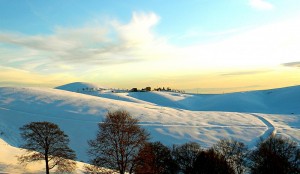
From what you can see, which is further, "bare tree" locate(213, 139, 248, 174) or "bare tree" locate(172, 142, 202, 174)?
"bare tree" locate(172, 142, 202, 174)

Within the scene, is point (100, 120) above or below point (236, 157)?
above

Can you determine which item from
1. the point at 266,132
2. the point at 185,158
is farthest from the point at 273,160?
the point at 266,132

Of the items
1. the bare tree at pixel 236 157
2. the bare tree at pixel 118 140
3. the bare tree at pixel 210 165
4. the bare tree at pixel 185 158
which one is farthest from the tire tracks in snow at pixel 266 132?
the bare tree at pixel 118 140

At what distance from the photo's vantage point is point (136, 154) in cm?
3344

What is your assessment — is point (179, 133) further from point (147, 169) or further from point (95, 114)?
point (147, 169)

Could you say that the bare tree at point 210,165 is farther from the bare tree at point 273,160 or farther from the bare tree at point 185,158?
the bare tree at point 273,160

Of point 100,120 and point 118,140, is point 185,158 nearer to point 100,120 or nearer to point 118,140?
point 118,140

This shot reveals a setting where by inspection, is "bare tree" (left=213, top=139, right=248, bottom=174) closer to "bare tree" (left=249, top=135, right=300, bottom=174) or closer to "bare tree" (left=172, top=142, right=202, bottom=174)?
"bare tree" (left=249, top=135, right=300, bottom=174)

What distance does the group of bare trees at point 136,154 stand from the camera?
107 feet

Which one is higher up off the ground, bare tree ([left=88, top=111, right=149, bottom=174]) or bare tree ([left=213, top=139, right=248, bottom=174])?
bare tree ([left=88, top=111, right=149, bottom=174])

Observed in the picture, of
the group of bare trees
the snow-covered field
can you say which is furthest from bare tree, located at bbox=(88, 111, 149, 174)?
the snow-covered field

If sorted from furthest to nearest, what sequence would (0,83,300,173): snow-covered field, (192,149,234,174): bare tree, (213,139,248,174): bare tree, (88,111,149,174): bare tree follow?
(0,83,300,173): snow-covered field
(213,139,248,174): bare tree
(192,149,234,174): bare tree
(88,111,149,174): bare tree

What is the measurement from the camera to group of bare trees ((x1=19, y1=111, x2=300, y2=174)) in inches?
1280

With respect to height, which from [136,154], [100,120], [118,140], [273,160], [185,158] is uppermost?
[118,140]
